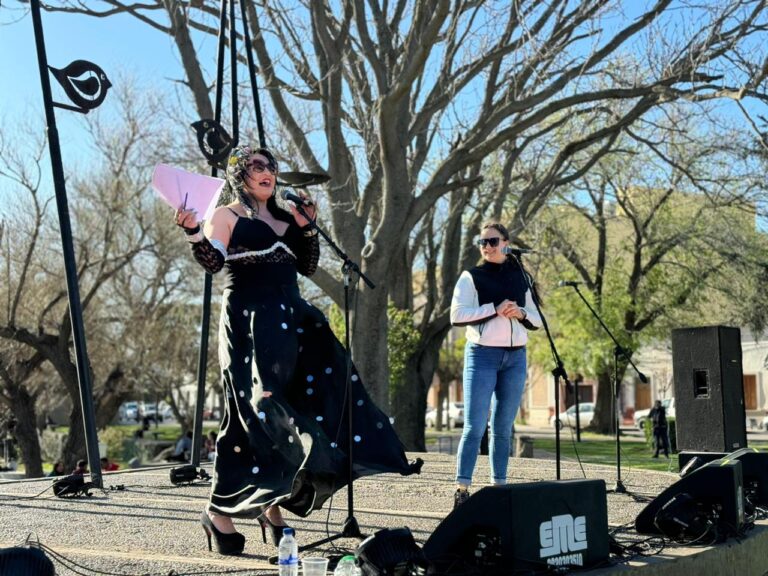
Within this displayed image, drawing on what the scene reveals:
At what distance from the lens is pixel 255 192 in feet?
16.3

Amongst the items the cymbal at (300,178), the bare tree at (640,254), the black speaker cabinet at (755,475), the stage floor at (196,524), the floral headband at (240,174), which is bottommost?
the stage floor at (196,524)

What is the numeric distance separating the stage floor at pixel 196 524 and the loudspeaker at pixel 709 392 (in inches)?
21.9

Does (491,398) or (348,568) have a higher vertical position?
(491,398)

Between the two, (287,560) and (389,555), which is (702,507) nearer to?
(389,555)

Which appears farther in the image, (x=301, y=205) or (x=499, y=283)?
(x=499, y=283)

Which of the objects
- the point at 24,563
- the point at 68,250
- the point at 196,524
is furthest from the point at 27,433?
the point at 24,563

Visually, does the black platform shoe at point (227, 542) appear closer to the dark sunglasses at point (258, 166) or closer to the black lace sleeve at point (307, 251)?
the black lace sleeve at point (307, 251)

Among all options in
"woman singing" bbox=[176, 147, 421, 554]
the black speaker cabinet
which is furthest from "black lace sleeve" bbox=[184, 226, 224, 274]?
the black speaker cabinet

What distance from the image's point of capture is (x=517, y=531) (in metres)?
3.75

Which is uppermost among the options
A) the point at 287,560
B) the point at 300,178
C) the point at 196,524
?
the point at 300,178

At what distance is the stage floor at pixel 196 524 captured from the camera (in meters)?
4.33

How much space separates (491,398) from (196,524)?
2147 millimetres

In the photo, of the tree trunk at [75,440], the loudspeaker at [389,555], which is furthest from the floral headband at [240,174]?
the tree trunk at [75,440]

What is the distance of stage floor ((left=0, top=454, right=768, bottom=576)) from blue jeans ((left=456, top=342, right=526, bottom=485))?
0.47 meters
